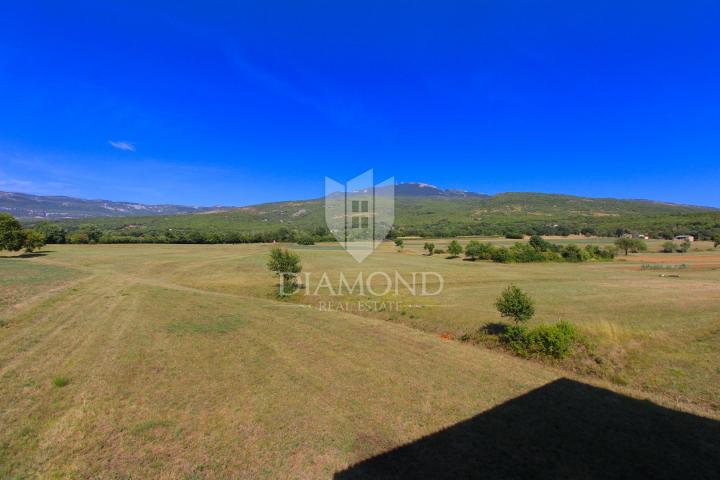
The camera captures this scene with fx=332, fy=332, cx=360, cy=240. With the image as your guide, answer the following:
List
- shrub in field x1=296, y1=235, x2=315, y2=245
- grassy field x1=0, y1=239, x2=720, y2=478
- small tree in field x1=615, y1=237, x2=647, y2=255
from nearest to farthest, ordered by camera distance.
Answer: grassy field x1=0, y1=239, x2=720, y2=478 → small tree in field x1=615, y1=237, x2=647, y2=255 → shrub in field x1=296, y1=235, x2=315, y2=245

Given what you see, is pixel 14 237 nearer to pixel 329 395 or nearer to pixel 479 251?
pixel 329 395

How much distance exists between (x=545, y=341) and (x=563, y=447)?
749 centimetres

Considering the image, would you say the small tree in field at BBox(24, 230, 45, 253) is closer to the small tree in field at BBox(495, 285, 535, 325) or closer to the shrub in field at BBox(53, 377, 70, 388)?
the shrub in field at BBox(53, 377, 70, 388)

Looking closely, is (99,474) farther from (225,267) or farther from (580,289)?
(225,267)

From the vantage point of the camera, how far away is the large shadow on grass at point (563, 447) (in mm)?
7453

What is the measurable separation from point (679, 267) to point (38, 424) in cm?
7375

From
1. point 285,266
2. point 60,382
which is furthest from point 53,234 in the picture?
point 60,382

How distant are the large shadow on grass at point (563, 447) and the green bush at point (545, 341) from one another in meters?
3.97

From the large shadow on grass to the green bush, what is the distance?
3.97 m

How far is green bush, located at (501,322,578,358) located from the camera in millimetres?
14672

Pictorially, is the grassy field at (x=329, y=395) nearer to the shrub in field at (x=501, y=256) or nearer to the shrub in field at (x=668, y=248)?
the shrub in field at (x=501, y=256)

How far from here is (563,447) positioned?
329 inches

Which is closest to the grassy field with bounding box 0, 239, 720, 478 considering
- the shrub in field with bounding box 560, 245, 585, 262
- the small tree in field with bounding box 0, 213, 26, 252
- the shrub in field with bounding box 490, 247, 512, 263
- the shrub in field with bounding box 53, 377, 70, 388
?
the shrub in field with bounding box 53, 377, 70, 388

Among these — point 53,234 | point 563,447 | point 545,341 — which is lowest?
point 563,447
